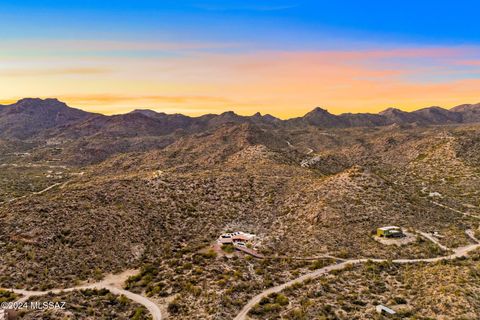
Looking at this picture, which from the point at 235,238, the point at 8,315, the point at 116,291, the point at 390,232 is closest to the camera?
the point at 8,315

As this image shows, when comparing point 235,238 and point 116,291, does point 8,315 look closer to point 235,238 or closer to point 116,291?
point 116,291

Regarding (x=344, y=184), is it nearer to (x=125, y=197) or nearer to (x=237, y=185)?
(x=237, y=185)

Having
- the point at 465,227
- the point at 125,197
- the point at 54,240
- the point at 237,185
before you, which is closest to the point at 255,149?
the point at 237,185

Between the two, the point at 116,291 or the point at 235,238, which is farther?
the point at 235,238

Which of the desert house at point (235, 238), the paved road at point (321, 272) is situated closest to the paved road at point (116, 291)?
the paved road at point (321, 272)

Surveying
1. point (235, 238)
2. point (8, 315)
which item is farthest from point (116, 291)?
point (235, 238)

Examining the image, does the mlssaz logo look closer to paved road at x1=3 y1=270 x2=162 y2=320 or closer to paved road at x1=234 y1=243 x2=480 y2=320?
paved road at x1=3 y1=270 x2=162 y2=320
